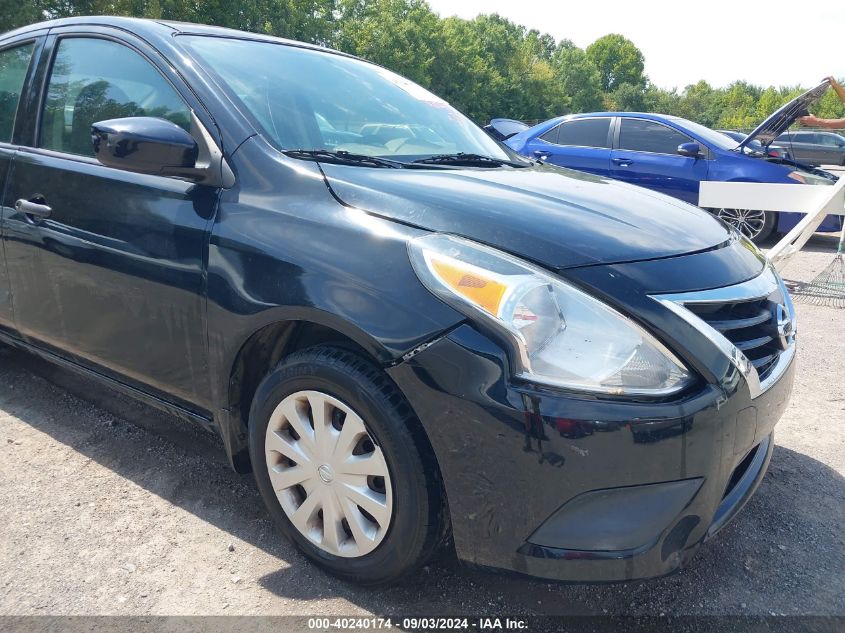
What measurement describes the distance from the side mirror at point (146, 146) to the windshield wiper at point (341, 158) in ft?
1.02

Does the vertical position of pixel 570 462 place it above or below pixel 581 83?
below

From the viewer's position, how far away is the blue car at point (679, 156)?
287 inches

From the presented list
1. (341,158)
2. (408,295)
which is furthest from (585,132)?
(408,295)

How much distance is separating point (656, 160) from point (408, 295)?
6848 mm

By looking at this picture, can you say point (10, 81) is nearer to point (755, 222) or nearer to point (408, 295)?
point (408, 295)

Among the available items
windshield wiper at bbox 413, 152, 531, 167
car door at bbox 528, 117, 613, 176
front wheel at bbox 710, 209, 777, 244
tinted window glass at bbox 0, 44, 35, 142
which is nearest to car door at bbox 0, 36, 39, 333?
tinted window glass at bbox 0, 44, 35, 142

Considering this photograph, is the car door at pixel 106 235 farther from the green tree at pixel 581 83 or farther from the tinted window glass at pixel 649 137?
the green tree at pixel 581 83

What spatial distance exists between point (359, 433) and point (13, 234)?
1846mm

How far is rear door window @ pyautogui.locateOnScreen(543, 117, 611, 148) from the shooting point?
8.04m

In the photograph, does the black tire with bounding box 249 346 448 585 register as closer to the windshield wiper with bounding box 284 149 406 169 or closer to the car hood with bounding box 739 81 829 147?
the windshield wiper with bounding box 284 149 406 169

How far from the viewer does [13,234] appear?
104 inches

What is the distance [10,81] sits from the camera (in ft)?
9.63

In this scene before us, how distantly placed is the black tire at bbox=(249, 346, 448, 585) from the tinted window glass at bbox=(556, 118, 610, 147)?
7.02 metres

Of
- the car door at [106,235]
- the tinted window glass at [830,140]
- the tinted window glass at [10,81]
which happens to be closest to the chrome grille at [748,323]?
the car door at [106,235]
